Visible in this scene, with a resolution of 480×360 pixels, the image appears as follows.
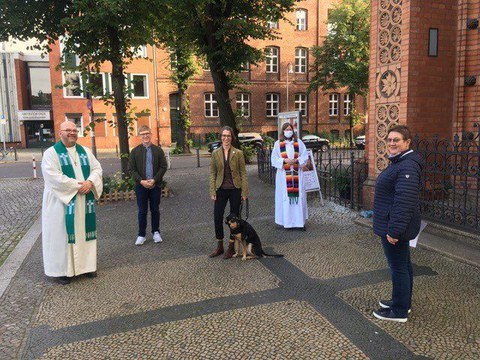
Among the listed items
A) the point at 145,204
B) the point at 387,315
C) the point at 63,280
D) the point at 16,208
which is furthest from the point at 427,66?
the point at 16,208

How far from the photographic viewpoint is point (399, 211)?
11.6 ft

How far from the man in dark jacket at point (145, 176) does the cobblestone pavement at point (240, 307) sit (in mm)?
328

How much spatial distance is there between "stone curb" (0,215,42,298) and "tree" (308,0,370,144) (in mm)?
28773

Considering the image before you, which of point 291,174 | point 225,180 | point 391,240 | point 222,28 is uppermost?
point 222,28

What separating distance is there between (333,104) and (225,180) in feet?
124

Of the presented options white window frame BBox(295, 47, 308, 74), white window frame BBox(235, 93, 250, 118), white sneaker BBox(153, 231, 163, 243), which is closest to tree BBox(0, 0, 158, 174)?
white sneaker BBox(153, 231, 163, 243)

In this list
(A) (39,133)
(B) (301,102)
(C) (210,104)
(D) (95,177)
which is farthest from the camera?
(B) (301,102)

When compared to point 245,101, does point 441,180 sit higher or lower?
lower

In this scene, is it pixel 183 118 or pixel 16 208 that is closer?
pixel 16 208

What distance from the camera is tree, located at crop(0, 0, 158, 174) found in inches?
403

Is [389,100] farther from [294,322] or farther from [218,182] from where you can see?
[294,322]

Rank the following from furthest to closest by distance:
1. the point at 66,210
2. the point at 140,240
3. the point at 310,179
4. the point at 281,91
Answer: the point at 281,91
the point at 310,179
the point at 140,240
the point at 66,210

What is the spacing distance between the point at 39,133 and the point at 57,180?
126 feet

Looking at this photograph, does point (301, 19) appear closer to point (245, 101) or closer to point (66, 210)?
point (245, 101)
